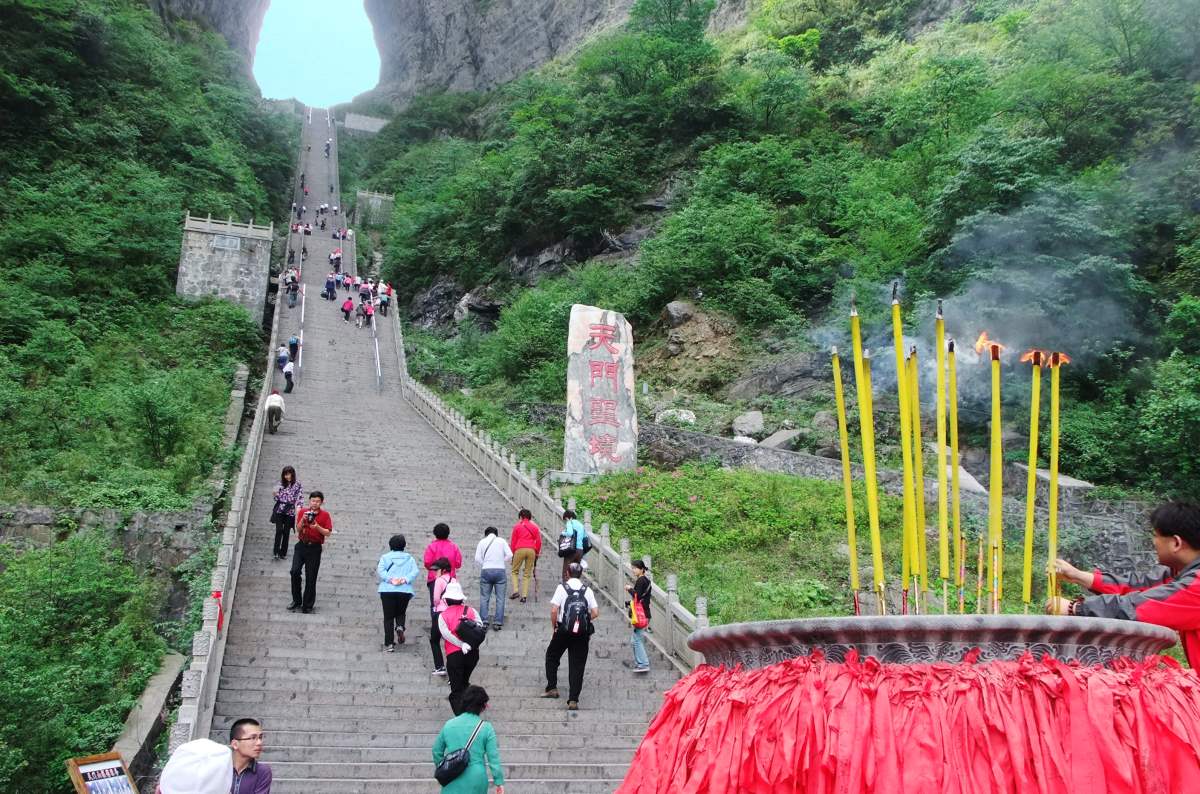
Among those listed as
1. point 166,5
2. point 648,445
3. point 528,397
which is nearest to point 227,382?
point 528,397

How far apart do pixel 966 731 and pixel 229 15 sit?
6668 cm

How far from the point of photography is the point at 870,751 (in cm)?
229

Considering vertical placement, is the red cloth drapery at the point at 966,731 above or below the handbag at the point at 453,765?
above

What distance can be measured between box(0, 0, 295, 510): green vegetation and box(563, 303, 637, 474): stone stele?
639 cm

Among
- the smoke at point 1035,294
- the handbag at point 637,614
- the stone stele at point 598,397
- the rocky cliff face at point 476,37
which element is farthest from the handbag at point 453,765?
the rocky cliff face at point 476,37

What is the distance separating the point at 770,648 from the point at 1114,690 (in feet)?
2.77

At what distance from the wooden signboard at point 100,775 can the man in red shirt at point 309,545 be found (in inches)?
141

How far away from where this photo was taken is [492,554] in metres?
9.46

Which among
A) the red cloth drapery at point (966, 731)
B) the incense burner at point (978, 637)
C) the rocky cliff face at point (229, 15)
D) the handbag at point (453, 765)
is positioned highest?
the rocky cliff face at point (229, 15)

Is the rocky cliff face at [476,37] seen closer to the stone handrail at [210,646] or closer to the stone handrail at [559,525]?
the stone handrail at [559,525]

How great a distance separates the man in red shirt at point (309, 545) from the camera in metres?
9.40

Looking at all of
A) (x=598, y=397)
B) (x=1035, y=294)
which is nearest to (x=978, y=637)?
(x=598, y=397)

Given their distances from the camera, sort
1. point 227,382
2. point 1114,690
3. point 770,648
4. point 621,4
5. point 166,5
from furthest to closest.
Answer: point 621,4 → point 166,5 → point 227,382 → point 770,648 → point 1114,690

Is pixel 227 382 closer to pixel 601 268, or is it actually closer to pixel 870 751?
pixel 601 268
